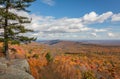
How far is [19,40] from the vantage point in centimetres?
3416

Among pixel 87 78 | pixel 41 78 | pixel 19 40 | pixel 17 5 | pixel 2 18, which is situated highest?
pixel 17 5

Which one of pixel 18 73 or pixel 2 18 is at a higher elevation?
pixel 2 18

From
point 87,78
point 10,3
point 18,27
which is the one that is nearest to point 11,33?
point 18,27

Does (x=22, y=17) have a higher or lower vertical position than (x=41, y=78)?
higher

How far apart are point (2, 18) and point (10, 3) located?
2.60 metres

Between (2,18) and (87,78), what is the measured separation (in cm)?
5030

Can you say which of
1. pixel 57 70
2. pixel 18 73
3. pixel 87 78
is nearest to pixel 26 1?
pixel 57 70

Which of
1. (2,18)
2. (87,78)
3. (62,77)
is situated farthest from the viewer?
(87,78)

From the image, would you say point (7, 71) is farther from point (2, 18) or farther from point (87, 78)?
point (87, 78)

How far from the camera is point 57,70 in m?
23.1

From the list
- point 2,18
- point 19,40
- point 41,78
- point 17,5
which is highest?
point 17,5

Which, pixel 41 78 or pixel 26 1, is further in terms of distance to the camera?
pixel 26 1

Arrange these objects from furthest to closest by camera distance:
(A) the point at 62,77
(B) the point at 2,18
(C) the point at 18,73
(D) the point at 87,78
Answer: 1. (D) the point at 87,78
2. (B) the point at 2,18
3. (A) the point at 62,77
4. (C) the point at 18,73

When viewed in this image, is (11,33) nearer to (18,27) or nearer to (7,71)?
(18,27)
